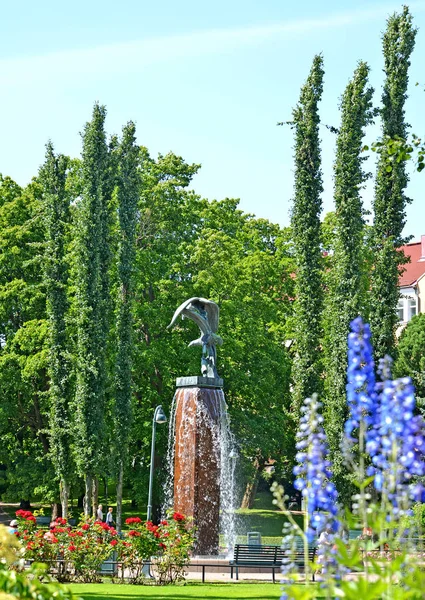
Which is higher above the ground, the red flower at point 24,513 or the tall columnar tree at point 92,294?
the tall columnar tree at point 92,294

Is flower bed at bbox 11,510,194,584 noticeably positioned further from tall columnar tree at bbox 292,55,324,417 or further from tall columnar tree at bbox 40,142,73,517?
tall columnar tree at bbox 292,55,324,417

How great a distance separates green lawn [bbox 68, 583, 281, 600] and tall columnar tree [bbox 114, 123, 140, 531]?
46.4 ft

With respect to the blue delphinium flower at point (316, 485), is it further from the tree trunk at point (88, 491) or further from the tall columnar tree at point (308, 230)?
the tall columnar tree at point (308, 230)

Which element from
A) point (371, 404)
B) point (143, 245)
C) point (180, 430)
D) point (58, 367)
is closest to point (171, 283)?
point (143, 245)

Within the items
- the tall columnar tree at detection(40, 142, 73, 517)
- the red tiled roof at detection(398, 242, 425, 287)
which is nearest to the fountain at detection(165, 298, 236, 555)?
the tall columnar tree at detection(40, 142, 73, 517)

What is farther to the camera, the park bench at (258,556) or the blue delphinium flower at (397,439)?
the park bench at (258,556)

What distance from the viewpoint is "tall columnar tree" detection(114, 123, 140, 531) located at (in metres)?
35.3

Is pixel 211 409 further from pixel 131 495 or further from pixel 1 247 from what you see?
pixel 1 247

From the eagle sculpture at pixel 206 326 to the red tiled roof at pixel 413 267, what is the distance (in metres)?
34.4

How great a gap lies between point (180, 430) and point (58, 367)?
12.0 metres

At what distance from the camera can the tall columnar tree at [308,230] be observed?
3800 centimetres

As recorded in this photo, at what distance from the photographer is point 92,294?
35.8 meters

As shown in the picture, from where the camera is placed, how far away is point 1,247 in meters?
39.9

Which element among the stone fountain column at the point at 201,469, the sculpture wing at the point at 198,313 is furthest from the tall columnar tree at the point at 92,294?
the stone fountain column at the point at 201,469
